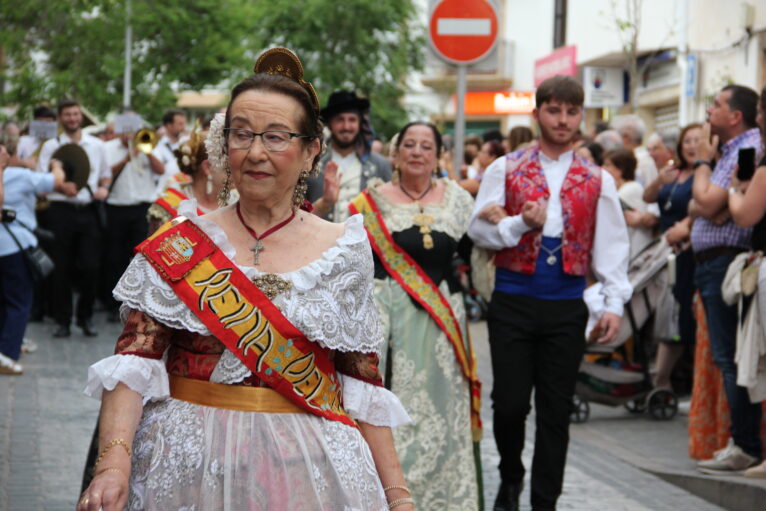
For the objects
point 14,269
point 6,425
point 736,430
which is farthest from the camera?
point 14,269

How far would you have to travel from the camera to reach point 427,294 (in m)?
7.36

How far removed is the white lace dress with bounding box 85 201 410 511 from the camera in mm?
3428

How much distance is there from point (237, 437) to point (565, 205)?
392cm

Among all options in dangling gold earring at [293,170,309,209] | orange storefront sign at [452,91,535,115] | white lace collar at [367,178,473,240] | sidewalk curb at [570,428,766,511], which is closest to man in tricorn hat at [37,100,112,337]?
sidewalk curb at [570,428,766,511]

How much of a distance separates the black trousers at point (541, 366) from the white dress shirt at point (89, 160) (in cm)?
852

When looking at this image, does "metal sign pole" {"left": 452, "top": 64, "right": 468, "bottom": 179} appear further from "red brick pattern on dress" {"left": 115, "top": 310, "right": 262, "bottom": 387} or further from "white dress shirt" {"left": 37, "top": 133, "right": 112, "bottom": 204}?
"red brick pattern on dress" {"left": 115, "top": 310, "right": 262, "bottom": 387}

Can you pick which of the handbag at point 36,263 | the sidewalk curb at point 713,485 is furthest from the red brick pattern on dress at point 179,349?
the handbag at point 36,263

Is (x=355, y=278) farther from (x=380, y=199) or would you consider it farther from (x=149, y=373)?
(x=380, y=199)

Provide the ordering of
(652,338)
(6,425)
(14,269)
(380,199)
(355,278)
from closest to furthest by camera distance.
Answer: (355,278), (380,199), (6,425), (652,338), (14,269)

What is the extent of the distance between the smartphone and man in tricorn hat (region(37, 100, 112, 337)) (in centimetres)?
837

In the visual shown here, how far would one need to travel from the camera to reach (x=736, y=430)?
838 centimetres

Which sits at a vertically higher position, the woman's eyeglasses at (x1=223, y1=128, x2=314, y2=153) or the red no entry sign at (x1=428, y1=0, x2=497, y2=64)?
the red no entry sign at (x1=428, y1=0, x2=497, y2=64)

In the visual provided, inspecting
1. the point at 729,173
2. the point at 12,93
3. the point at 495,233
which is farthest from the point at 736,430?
the point at 12,93

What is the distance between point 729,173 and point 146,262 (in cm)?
551
